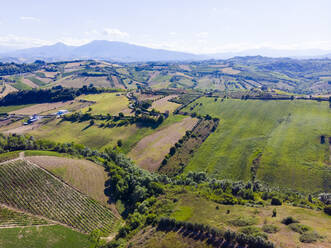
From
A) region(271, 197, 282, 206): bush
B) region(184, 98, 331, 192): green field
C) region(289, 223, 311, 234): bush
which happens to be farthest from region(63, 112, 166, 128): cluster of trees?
region(289, 223, 311, 234): bush

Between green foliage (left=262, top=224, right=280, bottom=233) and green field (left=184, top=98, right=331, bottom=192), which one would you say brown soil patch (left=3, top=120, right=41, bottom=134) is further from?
green foliage (left=262, top=224, right=280, bottom=233)

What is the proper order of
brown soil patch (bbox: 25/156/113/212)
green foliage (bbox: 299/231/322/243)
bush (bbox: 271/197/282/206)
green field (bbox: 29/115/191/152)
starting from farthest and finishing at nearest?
green field (bbox: 29/115/191/152)
brown soil patch (bbox: 25/156/113/212)
bush (bbox: 271/197/282/206)
green foliage (bbox: 299/231/322/243)

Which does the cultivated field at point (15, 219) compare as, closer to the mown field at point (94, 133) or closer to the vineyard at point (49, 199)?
the vineyard at point (49, 199)

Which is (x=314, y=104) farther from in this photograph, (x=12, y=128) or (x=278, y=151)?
(x=12, y=128)

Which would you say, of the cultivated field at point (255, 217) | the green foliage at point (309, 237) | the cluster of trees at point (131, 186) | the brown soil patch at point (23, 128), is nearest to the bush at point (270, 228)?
the cultivated field at point (255, 217)

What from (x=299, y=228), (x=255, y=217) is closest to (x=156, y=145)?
(x=255, y=217)

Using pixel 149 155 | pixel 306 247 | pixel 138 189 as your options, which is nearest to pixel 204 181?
pixel 138 189
